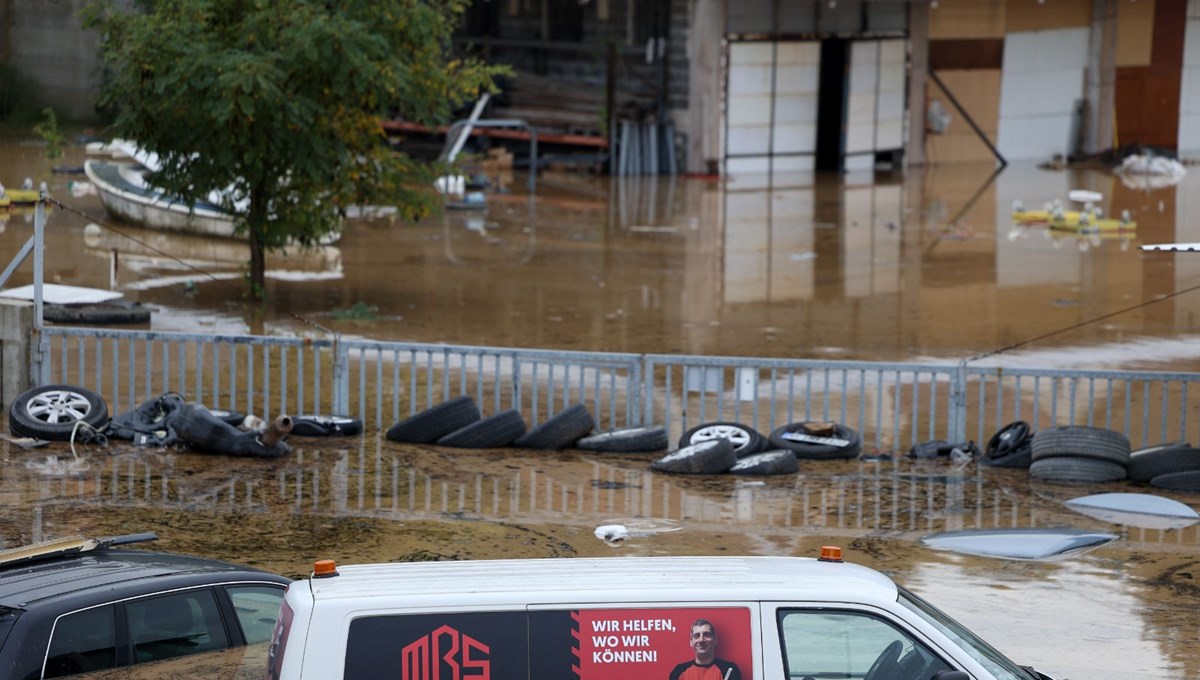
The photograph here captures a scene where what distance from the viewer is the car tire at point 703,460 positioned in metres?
12.8

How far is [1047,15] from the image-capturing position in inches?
1673

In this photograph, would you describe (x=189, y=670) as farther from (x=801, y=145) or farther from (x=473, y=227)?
(x=801, y=145)

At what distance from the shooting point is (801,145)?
39344 mm

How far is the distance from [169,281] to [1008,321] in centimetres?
1191

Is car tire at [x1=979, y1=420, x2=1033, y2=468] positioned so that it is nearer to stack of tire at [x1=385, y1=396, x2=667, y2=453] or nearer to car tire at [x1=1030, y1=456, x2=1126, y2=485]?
car tire at [x1=1030, y1=456, x2=1126, y2=485]

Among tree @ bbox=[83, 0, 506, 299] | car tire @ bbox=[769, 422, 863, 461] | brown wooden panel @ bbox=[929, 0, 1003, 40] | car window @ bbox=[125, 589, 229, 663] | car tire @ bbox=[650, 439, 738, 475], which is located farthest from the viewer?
brown wooden panel @ bbox=[929, 0, 1003, 40]

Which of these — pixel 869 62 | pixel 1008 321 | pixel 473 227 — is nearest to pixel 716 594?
pixel 1008 321

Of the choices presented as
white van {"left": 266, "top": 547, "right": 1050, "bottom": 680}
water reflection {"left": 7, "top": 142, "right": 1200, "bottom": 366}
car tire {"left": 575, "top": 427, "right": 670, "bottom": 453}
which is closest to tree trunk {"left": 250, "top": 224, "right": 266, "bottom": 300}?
water reflection {"left": 7, "top": 142, "right": 1200, "bottom": 366}

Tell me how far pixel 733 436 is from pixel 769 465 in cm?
Answer: 55

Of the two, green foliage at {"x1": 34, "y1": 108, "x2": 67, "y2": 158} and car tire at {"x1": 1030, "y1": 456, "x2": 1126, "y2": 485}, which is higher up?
green foliage at {"x1": 34, "y1": 108, "x2": 67, "y2": 158}

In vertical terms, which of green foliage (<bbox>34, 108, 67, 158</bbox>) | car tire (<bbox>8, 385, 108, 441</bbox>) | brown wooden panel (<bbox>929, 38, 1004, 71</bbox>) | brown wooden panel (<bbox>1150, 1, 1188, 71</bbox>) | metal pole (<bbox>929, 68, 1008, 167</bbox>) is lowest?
car tire (<bbox>8, 385, 108, 441</bbox>)

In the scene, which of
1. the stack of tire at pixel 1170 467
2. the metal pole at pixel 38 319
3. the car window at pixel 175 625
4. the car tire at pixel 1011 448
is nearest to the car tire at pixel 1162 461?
the stack of tire at pixel 1170 467

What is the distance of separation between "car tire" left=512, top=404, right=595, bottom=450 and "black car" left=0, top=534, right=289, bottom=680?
640 centimetres

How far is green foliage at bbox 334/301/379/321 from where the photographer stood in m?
19.6
